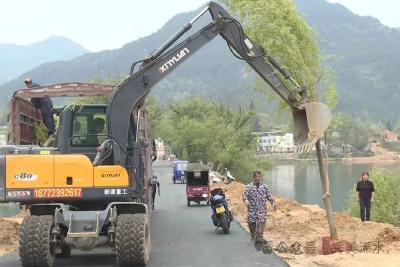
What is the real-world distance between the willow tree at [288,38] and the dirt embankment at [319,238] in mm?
1072

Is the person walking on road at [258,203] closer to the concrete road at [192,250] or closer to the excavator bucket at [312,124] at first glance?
the concrete road at [192,250]

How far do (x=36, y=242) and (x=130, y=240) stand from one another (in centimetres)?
→ 156

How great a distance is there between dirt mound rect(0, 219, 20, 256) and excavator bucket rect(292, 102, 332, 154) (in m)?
6.74

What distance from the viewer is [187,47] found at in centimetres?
1275

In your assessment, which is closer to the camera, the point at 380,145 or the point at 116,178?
the point at 116,178

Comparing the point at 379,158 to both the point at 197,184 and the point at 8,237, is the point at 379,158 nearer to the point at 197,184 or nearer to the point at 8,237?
the point at 197,184

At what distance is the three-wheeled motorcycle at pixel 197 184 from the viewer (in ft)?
86.4

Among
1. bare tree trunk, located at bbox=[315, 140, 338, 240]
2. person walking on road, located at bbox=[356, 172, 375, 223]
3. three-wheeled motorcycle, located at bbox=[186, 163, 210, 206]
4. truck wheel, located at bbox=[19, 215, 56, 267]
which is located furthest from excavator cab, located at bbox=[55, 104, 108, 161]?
three-wheeled motorcycle, located at bbox=[186, 163, 210, 206]

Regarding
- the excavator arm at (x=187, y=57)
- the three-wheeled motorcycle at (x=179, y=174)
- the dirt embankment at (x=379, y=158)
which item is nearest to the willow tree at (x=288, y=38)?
the excavator arm at (x=187, y=57)

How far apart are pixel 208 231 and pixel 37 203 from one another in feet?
22.1

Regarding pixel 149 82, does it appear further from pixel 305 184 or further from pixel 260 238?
pixel 305 184

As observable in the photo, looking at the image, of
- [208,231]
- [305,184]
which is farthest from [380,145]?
[208,231]

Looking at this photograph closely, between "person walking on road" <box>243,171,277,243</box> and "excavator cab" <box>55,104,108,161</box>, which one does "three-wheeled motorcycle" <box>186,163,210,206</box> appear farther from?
"excavator cab" <box>55,104,108,161</box>

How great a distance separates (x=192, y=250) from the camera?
13.3 m
